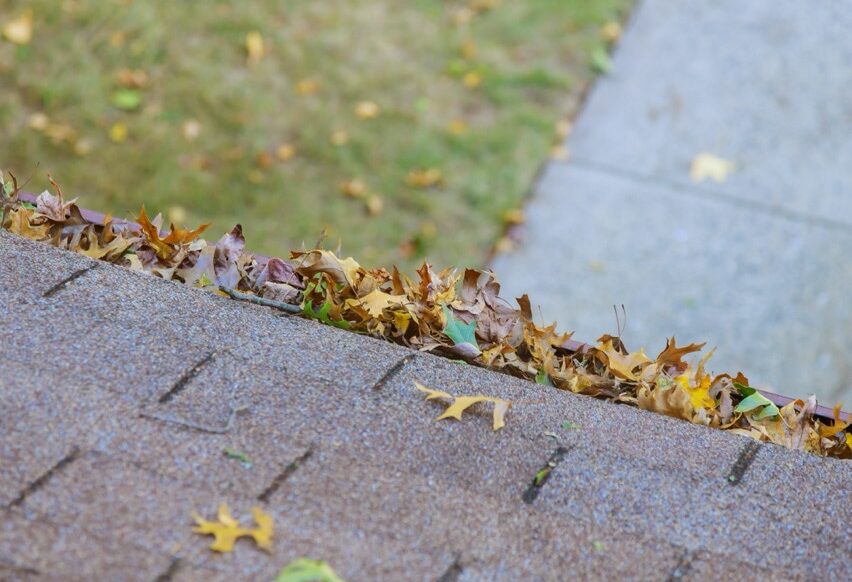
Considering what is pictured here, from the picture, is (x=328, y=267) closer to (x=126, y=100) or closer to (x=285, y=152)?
(x=285, y=152)

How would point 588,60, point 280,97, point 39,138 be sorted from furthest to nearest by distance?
1. point 588,60
2. point 280,97
3. point 39,138

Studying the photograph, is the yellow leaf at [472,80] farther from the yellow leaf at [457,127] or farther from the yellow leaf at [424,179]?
the yellow leaf at [424,179]

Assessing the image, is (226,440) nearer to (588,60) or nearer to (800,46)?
(588,60)

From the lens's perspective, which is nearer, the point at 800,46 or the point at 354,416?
the point at 354,416

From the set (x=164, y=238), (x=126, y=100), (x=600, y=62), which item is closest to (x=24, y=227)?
(x=164, y=238)

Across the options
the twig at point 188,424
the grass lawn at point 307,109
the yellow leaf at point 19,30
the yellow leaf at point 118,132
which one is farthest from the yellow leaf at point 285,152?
the twig at point 188,424

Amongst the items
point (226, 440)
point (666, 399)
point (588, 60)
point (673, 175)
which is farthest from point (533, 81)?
point (226, 440)
